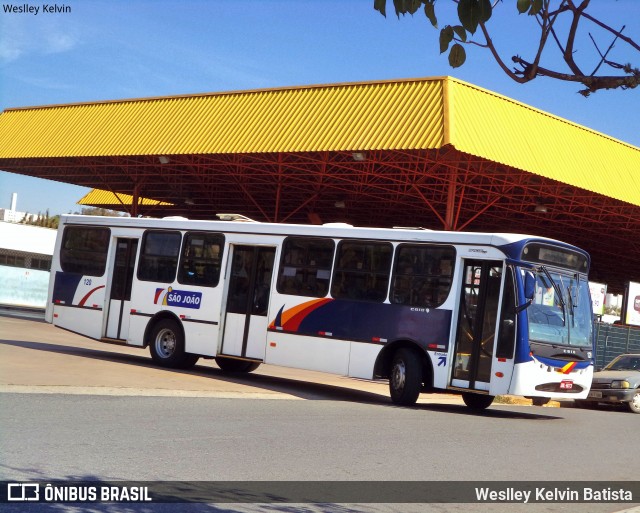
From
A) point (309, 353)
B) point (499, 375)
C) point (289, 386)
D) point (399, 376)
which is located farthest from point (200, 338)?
point (499, 375)

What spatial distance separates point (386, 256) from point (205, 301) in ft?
13.4

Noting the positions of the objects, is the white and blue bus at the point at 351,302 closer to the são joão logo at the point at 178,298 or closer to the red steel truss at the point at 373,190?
the são joão logo at the point at 178,298

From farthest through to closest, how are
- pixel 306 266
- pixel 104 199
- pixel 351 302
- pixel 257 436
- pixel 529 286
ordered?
pixel 104 199
pixel 306 266
pixel 351 302
pixel 529 286
pixel 257 436

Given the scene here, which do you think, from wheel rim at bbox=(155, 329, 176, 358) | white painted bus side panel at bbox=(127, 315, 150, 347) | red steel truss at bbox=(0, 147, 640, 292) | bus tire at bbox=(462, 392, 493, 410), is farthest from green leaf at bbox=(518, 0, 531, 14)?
red steel truss at bbox=(0, 147, 640, 292)

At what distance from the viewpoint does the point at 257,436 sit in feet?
36.3

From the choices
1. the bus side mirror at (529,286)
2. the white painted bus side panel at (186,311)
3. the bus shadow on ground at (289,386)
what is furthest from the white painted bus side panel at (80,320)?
the bus side mirror at (529,286)

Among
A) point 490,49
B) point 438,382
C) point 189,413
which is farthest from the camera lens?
point 438,382

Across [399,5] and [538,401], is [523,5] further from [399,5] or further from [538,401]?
[538,401]

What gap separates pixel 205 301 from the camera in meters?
19.0

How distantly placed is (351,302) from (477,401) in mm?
3466

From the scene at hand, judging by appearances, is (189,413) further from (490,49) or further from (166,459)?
(490,49)

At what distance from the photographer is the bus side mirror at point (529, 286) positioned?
52.3ft

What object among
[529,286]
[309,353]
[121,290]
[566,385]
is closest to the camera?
[529,286]

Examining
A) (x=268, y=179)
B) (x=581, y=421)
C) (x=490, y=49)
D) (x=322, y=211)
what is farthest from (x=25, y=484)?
(x=322, y=211)
